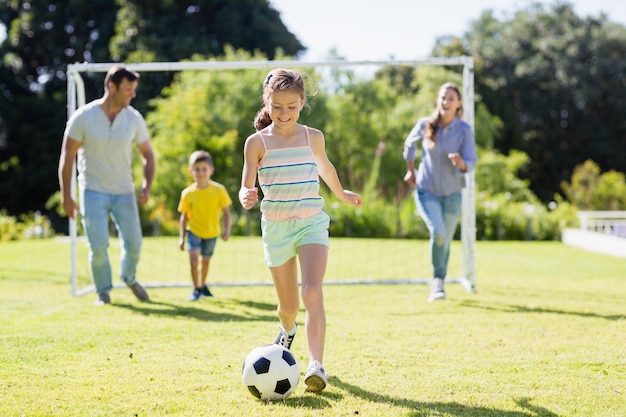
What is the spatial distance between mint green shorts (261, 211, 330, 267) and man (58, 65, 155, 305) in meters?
2.92

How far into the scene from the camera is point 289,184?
4102 millimetres

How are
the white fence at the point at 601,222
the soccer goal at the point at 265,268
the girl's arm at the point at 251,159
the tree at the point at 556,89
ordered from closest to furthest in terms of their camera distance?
1. the girl's arm at the point at 251,159
2. the soccer goal at the point at 265,268
3. the white fence at the point at 601,222
4. the tree at the point at 556,89

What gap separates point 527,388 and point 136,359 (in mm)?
2201

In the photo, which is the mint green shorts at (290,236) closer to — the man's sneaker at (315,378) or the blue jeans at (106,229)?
the man's sneaker at (315,378)

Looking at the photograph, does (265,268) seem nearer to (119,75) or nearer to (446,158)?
(446,158)

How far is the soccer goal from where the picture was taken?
7.88 m

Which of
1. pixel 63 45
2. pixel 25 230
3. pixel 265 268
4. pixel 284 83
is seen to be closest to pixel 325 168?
pixel 284 83

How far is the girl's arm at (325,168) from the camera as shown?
417 cm

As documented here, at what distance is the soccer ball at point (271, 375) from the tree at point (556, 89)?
31.9 metres

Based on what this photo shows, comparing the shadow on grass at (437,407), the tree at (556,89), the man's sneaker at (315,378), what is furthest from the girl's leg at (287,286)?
the tree at (556,89)

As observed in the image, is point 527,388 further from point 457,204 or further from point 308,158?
point 457,204

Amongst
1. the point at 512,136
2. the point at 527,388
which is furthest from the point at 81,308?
the point at 512,136

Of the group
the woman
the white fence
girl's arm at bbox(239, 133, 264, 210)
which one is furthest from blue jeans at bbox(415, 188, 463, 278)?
the white fence

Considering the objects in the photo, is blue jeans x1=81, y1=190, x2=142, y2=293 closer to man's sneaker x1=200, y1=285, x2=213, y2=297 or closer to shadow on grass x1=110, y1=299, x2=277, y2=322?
shadow on grass x1=110, y1=299, x2=277, y2=322
